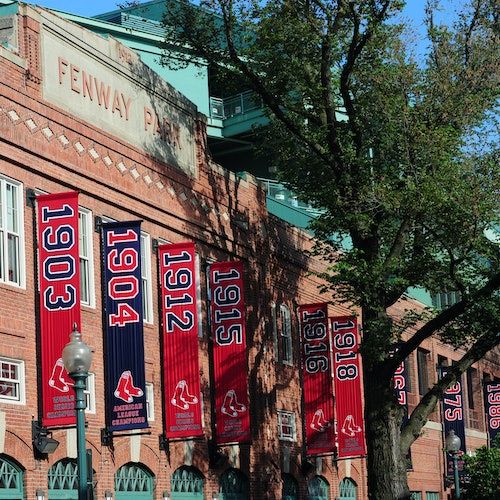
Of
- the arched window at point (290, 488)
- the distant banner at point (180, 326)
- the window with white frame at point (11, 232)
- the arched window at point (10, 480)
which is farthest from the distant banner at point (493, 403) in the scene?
the arched window at point (10, 480)

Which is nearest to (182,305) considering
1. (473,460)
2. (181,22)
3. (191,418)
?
(191,418)

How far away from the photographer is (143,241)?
28.9m

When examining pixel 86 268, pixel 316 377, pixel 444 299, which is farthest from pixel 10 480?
pixel 444 299

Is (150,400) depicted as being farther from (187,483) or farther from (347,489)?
(347,489)

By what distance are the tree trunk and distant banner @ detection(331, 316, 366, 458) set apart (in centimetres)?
683

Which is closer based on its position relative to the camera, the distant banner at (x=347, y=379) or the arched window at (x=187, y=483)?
the arched window at (x=187, y=483)

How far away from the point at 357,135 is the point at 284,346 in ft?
25.3

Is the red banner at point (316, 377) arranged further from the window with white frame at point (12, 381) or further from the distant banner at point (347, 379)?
the window with white frame at point (12, 381)

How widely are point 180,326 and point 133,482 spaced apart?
3.56 m

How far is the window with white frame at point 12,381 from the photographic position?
74.7 ft

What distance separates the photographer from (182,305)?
1112 inches

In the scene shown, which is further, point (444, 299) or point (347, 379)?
point (444, 299)

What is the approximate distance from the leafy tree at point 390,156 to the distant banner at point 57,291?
846 centimetres

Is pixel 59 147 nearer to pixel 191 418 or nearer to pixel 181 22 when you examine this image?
pixel 191 418
